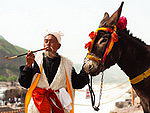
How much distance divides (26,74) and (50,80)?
322 millimetres

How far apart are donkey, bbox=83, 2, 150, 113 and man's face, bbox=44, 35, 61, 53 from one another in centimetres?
69

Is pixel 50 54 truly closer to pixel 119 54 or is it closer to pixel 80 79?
pixel 80 79

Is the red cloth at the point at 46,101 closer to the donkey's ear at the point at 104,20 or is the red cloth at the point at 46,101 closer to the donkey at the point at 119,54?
the donkey at the point at 119,54

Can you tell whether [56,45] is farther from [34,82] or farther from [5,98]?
[5,98]

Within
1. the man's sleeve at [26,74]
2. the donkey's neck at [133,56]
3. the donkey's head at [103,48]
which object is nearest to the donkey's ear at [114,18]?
the donkey's head at [103,48]

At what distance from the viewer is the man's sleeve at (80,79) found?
2359 mm

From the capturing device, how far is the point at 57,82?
90.6 inches

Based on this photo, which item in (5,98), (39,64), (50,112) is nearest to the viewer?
(50,112)

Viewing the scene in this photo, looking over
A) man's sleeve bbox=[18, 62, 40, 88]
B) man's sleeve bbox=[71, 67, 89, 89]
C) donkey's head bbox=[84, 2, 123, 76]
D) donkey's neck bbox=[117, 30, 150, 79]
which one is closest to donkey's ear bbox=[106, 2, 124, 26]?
donkey's head bbox=[84, 2, 123, 76]

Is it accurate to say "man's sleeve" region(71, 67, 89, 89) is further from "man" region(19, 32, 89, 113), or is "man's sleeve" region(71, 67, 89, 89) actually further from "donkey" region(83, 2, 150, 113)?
"donkey" region(83, 2, 150, 113)

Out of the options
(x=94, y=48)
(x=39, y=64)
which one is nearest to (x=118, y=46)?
(x=94, y=48)

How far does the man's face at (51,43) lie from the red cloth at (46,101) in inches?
21.4

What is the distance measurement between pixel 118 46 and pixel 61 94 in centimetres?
97

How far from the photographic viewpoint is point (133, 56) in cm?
191
